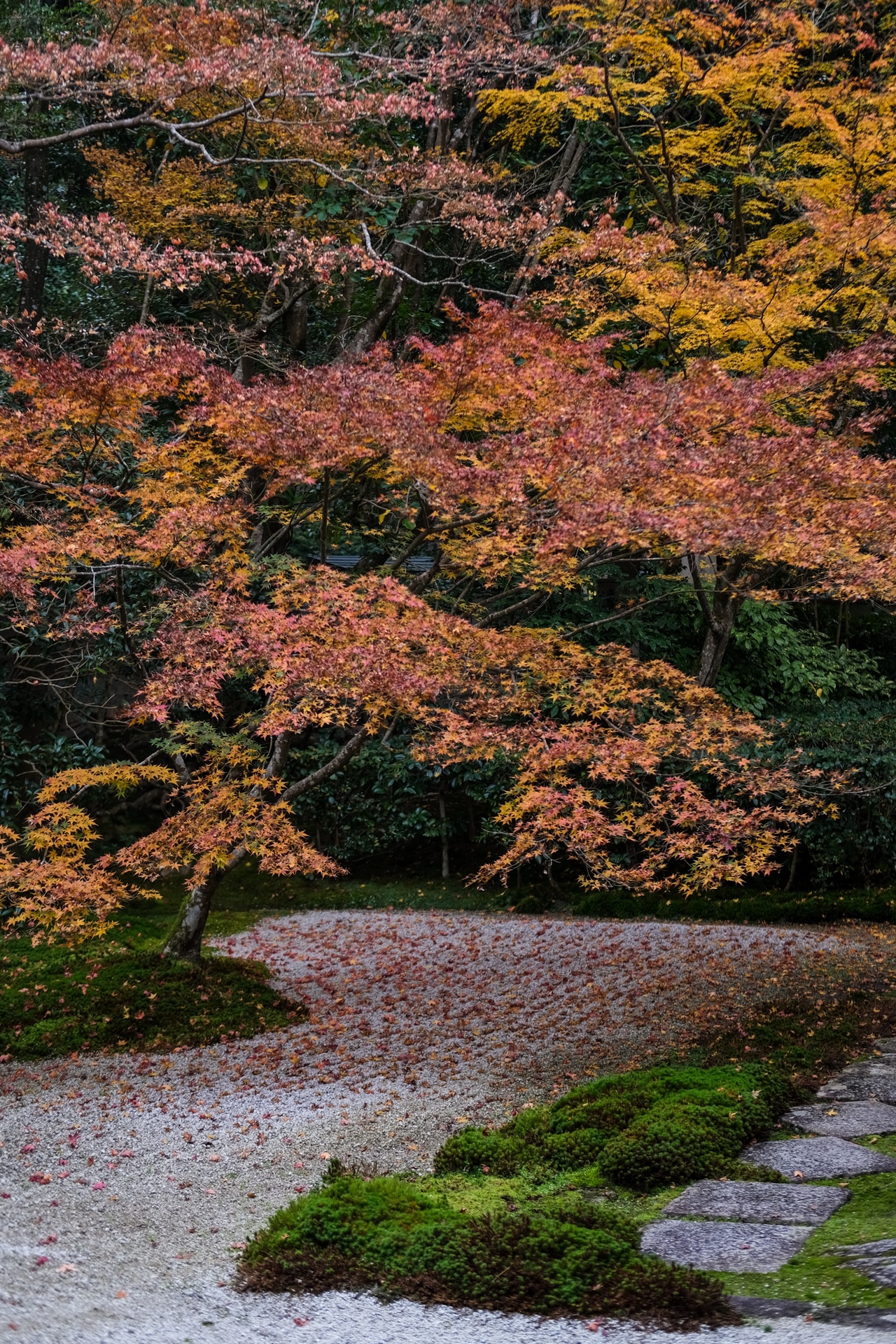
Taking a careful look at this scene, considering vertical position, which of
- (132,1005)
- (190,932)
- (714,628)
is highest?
(714,628)

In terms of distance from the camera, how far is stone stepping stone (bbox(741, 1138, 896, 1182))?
4.76m

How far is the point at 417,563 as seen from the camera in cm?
1421

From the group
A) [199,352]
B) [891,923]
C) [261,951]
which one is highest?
[199,352]

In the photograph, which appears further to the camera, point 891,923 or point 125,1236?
point 891,923

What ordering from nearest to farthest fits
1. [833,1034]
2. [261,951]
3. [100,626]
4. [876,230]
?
[833,1034] → [100,626] → [876,230] → [261,951]

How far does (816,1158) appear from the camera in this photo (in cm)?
491

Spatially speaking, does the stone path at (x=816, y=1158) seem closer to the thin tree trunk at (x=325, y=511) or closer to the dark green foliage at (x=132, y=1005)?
the dark green foliage at (x=132, y=1005)

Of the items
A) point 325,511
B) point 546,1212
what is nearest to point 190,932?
point 325,511

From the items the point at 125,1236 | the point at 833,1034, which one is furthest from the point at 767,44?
the point at 125,1236

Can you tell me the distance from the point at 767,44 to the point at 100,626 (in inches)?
305

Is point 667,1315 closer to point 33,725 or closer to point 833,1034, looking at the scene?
point 833,1034

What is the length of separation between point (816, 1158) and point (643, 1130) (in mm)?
770

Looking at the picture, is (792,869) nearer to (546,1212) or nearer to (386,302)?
(386,302)

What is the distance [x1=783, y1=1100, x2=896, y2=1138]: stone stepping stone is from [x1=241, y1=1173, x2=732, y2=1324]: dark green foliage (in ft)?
4.51
